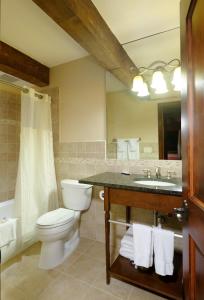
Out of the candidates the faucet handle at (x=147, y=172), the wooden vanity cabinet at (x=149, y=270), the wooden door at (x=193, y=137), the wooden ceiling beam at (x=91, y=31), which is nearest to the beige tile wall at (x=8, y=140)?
the wooden ceiling beam at (x=91, y=31)

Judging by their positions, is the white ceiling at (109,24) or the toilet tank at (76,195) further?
the toilet tank at (76,195)

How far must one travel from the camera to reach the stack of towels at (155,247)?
1288 mm

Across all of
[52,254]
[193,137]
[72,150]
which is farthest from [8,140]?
[193,137]

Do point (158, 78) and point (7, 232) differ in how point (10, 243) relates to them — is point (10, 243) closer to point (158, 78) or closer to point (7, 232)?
point (7, 232)

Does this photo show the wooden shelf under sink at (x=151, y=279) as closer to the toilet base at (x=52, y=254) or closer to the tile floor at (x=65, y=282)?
the tile floor at (x=65, y=282)

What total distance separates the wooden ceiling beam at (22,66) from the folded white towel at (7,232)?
1.64 metres

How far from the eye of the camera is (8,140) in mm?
2312

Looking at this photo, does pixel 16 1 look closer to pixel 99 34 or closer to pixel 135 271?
pixel 99 34

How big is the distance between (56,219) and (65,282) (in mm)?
521

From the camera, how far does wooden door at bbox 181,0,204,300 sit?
674 mm

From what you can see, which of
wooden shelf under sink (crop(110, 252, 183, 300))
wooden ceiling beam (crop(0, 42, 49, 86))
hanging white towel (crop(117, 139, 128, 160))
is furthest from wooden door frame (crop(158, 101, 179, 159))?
wooden ceiling beam (crop(0, 42, 49, 86))

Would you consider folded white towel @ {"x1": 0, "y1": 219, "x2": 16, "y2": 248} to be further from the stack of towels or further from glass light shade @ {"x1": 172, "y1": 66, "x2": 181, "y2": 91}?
glass light shade @ {"x1": 172, "y1": 66, "x2": 181, "y2": 91}

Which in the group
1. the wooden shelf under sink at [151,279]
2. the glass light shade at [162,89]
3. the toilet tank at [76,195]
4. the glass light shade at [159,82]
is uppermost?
the glass light shade at [159,82]

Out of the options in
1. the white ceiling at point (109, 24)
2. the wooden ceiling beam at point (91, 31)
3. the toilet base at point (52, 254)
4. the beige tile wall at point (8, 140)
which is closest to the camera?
the wooden ceiling beam at point (91, 31)
